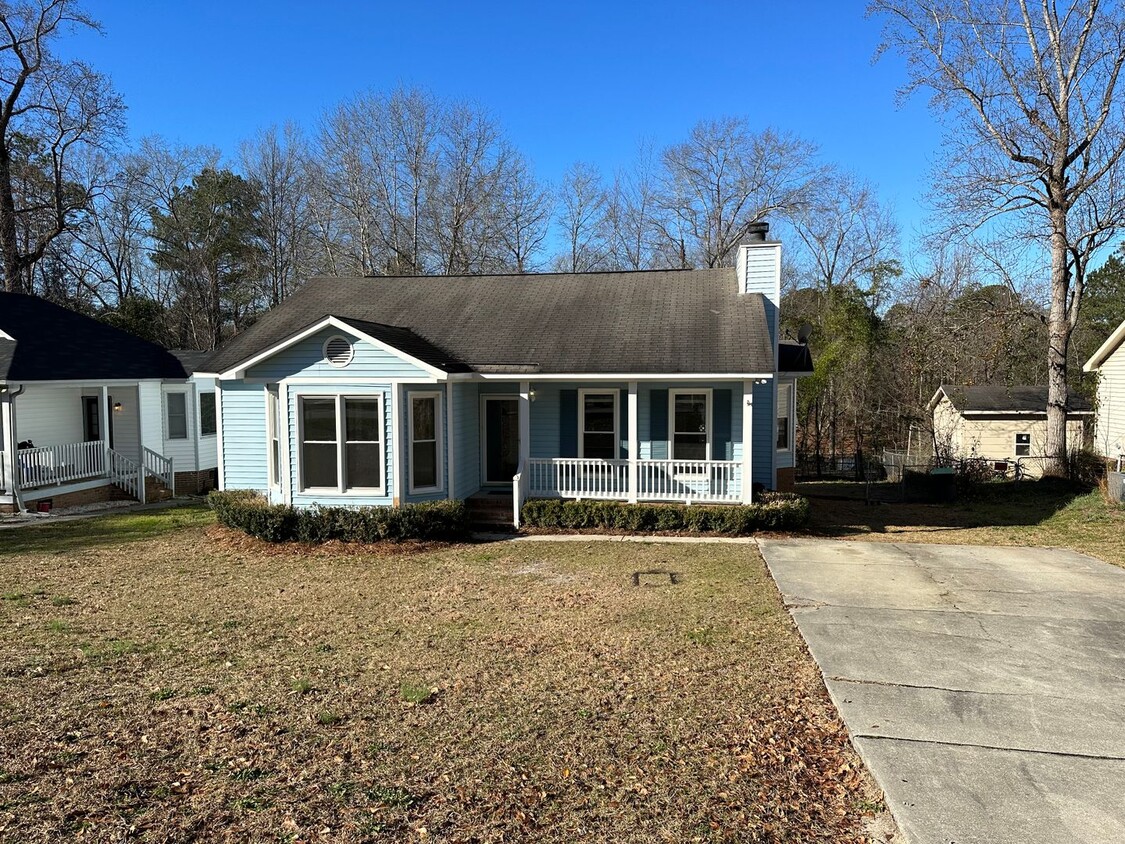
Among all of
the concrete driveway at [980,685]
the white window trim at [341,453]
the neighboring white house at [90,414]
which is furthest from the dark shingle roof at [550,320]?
the concrete driveway at [980,685]

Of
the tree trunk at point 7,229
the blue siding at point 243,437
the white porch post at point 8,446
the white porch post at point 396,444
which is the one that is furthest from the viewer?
the tree trunk at point 7,229

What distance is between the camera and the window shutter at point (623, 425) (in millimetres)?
13758

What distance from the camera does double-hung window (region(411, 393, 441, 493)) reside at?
39.6 feet

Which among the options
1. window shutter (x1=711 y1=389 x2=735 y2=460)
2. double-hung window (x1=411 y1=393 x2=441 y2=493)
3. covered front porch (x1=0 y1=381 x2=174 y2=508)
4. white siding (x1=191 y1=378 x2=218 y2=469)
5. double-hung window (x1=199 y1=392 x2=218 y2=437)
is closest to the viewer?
double-hung window (x1=411 y1=393 x2=441 y2=493)

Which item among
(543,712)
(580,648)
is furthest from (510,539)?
(543,712)

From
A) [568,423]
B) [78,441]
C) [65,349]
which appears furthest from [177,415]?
[568,423]

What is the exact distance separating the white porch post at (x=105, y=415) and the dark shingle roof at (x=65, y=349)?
1.57 ft

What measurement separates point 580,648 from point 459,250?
93.7 ft

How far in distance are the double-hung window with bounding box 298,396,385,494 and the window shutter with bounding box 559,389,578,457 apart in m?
3.83

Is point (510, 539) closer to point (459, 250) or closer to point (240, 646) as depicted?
point (240, 646)

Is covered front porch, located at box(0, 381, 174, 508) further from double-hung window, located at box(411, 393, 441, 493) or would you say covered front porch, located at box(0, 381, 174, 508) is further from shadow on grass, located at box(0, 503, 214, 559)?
double-hung window, located at box(411, 393, 441, 493)

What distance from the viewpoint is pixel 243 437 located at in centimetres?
1323

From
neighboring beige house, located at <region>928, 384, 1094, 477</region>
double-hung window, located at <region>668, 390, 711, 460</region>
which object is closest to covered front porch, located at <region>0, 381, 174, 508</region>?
double-hung window, located at <region>668, 390, 711, 460</region>

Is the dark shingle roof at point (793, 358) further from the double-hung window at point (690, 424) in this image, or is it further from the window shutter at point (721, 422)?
the double-hung window at point (690, 424)
